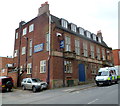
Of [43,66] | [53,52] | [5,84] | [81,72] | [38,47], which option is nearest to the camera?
[5,84]

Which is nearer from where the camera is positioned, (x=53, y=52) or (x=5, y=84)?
(x=5, y=84)

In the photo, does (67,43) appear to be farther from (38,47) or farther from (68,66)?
(38,47)

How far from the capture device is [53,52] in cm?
1917

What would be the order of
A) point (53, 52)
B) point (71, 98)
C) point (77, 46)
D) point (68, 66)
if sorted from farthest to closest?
1. point (77, 46)
2. point (68, 66)
3. point (53, 52)
4. point (71, 98)

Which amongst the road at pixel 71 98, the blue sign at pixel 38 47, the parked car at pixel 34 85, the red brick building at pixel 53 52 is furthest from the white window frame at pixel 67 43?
the road at pixel 71 98

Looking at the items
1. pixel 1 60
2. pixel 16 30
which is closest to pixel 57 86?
pixel 16 30

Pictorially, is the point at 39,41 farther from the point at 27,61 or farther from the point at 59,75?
the point at 59,75

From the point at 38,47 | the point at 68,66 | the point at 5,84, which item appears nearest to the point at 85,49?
the point at 68,66

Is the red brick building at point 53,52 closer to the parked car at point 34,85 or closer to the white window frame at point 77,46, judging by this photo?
the white window frame at point 77,46

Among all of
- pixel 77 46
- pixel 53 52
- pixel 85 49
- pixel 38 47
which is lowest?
pixel 53 52

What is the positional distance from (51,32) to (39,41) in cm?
321

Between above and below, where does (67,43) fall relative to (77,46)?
above

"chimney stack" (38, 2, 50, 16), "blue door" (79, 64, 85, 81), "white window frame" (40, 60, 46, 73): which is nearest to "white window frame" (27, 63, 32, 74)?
"white window frame" (40, 60, 46, 73)

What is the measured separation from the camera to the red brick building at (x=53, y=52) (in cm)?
1955
